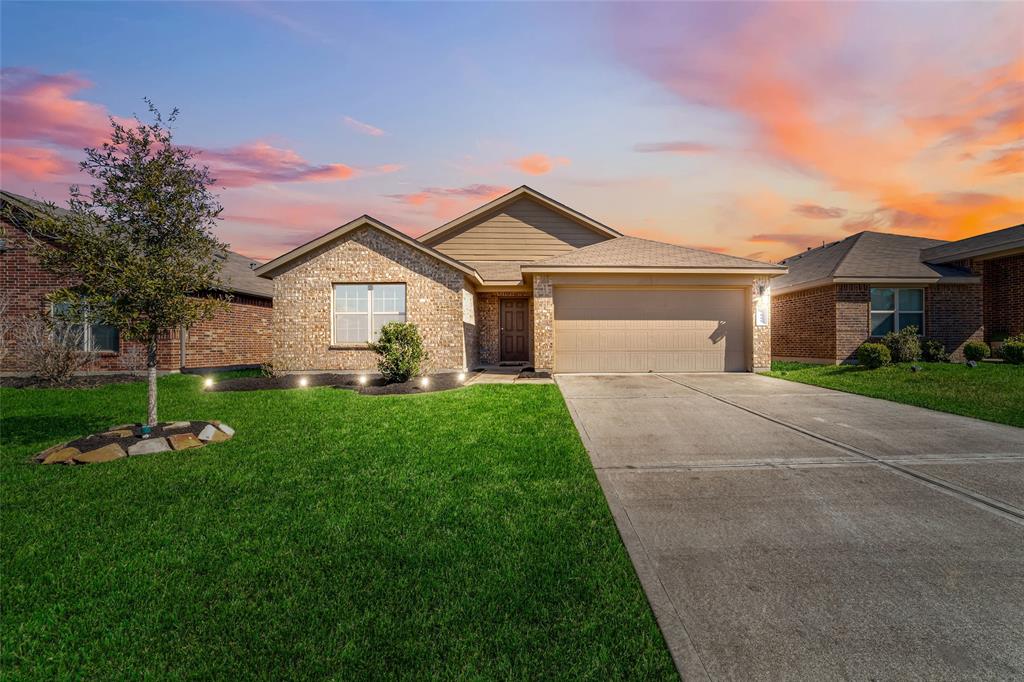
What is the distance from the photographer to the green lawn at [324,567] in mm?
2635

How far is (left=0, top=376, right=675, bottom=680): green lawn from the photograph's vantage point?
104 inches

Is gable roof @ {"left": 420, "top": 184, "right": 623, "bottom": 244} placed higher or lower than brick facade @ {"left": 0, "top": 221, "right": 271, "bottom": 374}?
higher

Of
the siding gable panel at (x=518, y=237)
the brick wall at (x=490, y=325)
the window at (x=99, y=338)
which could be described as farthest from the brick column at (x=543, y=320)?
the window at (x=99, y=338)

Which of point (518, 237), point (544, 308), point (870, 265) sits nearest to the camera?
point (544, 308)

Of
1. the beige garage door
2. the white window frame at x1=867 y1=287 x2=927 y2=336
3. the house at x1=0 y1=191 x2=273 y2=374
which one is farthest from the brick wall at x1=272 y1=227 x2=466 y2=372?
the white window frame at x1=867 y1=287 x2=927 y2=336

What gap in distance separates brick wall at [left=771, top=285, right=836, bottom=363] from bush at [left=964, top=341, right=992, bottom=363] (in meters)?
3.51

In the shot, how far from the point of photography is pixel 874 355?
47.8 ft

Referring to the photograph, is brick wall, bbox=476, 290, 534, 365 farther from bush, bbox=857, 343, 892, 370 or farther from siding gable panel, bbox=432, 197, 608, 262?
bush, bbox=857, 343, 892, 370

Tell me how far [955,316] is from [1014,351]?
3256 mm

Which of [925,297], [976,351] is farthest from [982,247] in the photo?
[976,351]

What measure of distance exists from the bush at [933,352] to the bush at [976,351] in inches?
23.5

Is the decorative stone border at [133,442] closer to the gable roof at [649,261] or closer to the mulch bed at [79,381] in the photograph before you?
the mulch bed at [79,381]

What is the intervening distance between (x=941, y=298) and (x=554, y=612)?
2012 centimetres

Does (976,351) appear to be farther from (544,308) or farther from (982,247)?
(544,308)
